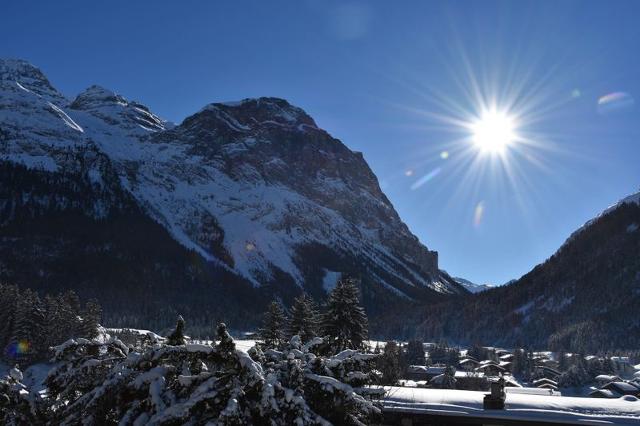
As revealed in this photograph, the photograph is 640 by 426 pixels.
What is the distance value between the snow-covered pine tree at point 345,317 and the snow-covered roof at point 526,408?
76.2 ft

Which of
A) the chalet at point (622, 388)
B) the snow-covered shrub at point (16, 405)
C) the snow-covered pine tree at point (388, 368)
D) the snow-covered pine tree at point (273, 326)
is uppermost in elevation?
the chalet at point (622, 388)

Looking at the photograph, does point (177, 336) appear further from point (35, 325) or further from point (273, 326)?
point (35, 325)

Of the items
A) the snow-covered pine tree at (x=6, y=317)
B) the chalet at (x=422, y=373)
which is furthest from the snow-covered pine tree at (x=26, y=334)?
the chalet at (x=422, y=373)

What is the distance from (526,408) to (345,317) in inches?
1016

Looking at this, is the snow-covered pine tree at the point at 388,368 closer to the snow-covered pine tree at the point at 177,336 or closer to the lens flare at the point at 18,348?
the snow-covered pine tree at the point at 177,336

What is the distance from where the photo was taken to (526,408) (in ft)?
67.6

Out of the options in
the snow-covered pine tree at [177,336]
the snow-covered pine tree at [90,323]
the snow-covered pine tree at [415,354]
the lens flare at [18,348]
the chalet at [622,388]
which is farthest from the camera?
the snow-covered pine tree at [415,354]

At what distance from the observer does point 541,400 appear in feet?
72.3

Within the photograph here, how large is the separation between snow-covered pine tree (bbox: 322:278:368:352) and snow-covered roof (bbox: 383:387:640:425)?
23214 millimetres

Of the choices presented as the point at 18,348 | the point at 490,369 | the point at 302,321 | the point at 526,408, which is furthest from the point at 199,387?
the point at 490,369

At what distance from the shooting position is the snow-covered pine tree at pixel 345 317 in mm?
45375

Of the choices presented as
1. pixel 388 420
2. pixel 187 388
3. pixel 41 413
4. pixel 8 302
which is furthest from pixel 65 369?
pixel 8 302

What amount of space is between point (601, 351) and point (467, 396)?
157551 mm

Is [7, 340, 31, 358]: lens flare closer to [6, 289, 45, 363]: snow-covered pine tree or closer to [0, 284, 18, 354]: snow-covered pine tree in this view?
[6, 289, 45, 363]: snow-covered pine tree
